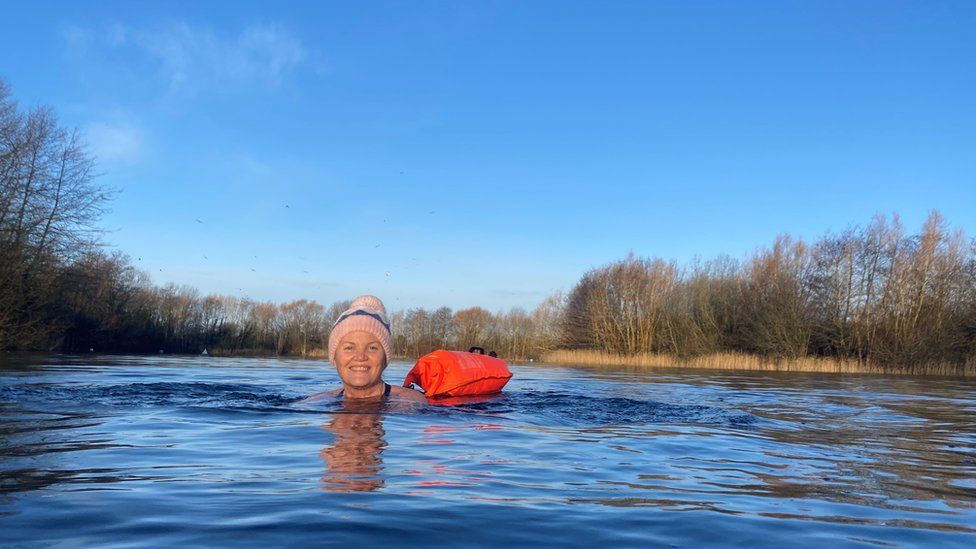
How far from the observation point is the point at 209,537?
2.19 meters

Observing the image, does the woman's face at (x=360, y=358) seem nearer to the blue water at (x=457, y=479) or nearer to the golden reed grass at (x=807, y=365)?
the blue water at (x=457, y=479)

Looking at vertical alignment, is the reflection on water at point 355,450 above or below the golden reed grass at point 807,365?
above

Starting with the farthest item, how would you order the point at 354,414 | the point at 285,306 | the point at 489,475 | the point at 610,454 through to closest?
the point at 285,306, the point at 354,414, the point at 610,454, the point at 489,475

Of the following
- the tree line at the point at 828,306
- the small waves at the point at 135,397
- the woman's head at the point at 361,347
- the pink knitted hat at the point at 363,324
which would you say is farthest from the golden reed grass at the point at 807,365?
the woman's head at the point at 361,347

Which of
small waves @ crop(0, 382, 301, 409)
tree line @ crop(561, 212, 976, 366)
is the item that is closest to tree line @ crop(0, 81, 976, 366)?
tree line @ crop(561, 212, 976, 366)

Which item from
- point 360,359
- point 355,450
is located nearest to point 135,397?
point 360,359

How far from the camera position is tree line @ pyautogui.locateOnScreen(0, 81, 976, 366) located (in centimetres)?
2248

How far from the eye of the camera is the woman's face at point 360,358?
6172mm

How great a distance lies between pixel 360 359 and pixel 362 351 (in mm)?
79

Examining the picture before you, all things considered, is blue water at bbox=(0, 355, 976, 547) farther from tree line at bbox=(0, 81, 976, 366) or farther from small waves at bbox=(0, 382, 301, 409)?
tree line at bbox=(0, 81, 976, 366)

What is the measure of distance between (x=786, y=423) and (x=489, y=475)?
462cm

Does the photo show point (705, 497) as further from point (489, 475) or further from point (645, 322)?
point (645, 322)

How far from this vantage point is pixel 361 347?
617cm

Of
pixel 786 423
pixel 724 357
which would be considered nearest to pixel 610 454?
pixel 786 423
